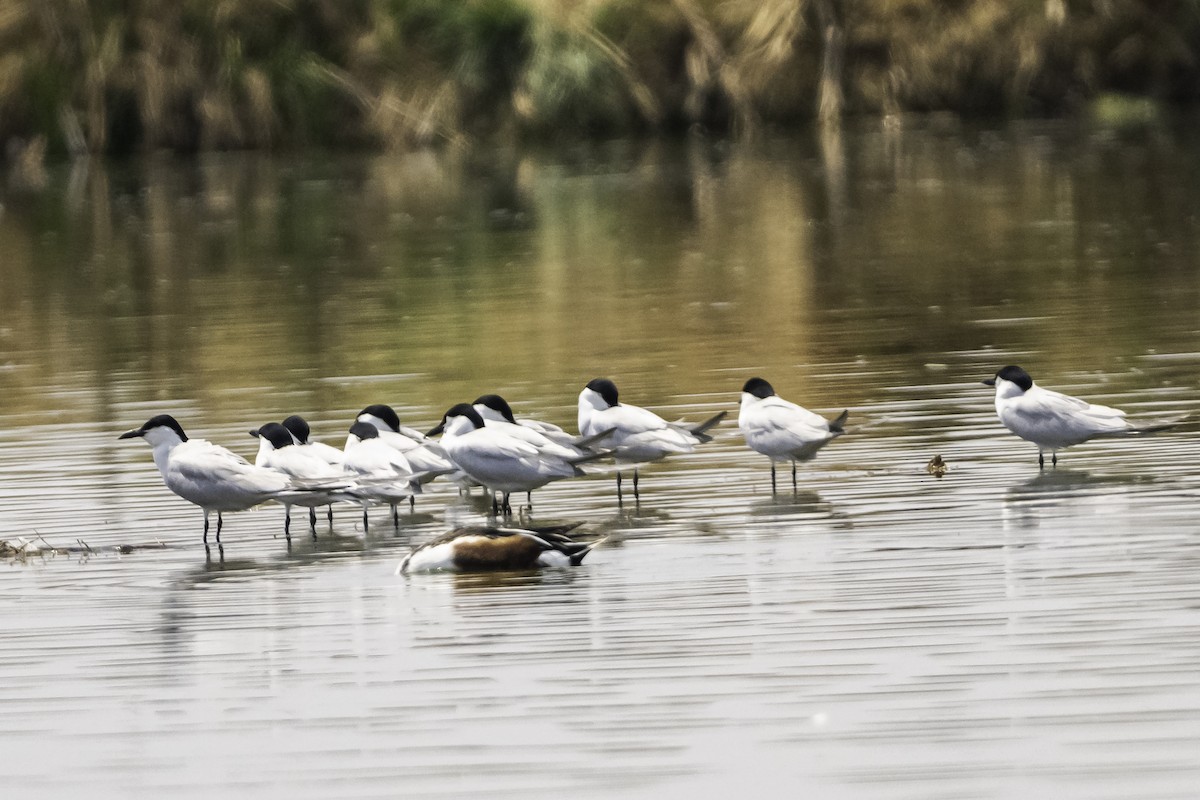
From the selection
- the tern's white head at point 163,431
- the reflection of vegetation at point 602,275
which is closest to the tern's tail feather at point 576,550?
the tern's white head at point 163,431

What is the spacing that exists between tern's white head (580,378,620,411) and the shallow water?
520mm

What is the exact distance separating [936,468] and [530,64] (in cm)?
3862

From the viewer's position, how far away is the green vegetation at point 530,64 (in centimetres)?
5009

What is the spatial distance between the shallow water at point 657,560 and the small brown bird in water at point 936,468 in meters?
0.15

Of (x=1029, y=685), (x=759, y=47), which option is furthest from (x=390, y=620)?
(x=759, y=47)

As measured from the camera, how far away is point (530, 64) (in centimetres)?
5012

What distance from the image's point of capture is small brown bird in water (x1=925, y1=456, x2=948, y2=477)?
40.7 feet

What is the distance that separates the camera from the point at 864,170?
130 feet

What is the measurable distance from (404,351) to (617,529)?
8427mm

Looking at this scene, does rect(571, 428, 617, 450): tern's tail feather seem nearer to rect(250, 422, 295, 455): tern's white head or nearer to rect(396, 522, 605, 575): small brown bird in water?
rect(396, 522, 605, 575): small brown bird in water

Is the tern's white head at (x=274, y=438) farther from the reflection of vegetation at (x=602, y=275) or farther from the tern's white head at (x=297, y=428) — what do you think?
the reflection of vegetation at (x=602, y=275)

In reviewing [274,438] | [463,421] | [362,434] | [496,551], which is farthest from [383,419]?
[496,551]

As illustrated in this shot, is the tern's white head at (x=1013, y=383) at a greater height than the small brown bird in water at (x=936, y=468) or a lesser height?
greater

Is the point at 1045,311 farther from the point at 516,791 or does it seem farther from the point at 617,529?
the point at 516,791
